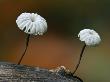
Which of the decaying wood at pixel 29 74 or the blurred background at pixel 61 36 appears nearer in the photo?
the decaying wood at pixel 29 74

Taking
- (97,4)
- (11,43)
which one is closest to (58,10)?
(97,4)

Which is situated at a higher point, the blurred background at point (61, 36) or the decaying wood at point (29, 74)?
the decaying wood at point (29, 74)

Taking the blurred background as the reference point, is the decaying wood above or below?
above

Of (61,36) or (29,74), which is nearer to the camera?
(29,74)

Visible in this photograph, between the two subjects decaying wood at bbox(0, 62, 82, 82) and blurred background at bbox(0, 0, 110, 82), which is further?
blurred background at bbox(0, 0, 110, 82)
